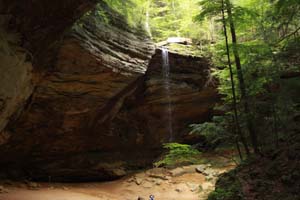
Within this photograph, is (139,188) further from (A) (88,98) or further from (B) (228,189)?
(B) (228,189)

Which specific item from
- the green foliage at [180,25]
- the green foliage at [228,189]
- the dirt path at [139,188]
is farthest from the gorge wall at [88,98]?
the green foliage at [228,189]

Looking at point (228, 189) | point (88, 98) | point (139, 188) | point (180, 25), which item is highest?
point (180, 25)

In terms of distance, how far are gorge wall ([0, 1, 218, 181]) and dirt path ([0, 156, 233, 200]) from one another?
1.24 m

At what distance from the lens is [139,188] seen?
40.2 ft

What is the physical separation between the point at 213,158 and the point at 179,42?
6.91 m

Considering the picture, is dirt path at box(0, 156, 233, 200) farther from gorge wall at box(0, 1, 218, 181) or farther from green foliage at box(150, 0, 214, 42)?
green foliage at box(150, 0, 214, 42)

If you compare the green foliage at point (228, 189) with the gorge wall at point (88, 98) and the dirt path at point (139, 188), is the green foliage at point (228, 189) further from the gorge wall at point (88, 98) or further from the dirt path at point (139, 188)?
the gorge wall at point (88, 98)

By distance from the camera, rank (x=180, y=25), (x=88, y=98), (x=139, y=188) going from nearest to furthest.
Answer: (x=88, y=98)
(x=139, y=188)
(x=180, y=25)

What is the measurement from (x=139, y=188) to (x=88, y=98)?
15.9 ft

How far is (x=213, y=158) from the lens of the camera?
48.4ft

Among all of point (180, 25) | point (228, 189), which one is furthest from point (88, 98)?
point (180, 25)

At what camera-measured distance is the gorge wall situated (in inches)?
296

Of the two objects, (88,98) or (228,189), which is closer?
(228,189)

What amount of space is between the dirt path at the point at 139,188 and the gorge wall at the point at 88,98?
1.24 m
